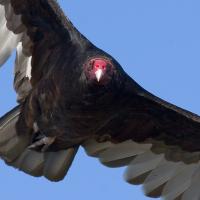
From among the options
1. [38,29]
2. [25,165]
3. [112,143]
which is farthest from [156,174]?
[38,29]

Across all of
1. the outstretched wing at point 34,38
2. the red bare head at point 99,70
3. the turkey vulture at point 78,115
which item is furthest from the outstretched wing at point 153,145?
the outstretched wing at point 34,38

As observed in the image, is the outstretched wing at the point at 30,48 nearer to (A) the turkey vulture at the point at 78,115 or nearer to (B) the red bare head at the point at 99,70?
(A) the turkey vulture at the point at 78,115

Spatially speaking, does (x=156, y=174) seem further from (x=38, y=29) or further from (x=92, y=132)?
(x=38, y=29)

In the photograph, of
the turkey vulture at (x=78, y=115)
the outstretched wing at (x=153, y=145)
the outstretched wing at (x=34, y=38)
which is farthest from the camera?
the outstretched wing at (x=153, y=145)

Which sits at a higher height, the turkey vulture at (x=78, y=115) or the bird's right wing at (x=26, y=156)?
the turkey vulture at (x=78, y=115)

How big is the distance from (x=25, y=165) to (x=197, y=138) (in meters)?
1.89

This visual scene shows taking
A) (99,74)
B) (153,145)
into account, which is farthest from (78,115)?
(153,145)

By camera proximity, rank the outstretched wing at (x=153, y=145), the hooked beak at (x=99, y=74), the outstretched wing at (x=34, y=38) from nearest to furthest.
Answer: the hooked beak at (x=99, y=74) < the outstretched wing at (x=34, y=38) < the outstretched wing at (x=153, y=145)

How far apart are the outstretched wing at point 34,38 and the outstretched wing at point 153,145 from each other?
822mm

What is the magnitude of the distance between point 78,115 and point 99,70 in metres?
0.57

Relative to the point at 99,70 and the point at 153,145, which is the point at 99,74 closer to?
the point at 99,70

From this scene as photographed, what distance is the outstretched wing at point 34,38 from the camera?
11.7 meters

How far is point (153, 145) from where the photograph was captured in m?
13.1

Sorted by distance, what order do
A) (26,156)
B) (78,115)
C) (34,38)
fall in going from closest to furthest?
(78,115) → (34,38) → (26,156)
